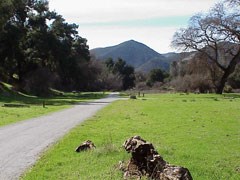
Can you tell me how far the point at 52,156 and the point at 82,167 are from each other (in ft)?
7.99

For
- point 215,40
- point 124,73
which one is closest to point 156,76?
point 124,73

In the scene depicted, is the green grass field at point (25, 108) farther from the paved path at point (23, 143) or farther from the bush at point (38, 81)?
the bush at point (38, 81)

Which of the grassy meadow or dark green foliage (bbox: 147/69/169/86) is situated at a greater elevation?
dark green foliage (bbox: 147/69/169/86)

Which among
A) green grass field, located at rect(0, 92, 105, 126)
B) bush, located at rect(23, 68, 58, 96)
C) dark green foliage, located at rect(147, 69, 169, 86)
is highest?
dark green foliage, located at rect(147, 69, 169, 86)

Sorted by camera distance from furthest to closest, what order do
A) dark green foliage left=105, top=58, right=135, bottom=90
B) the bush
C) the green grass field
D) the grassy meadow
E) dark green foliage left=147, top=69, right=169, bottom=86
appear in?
A: 1. dark green foliage left=105, top=58, right=135, bottom=90
2. dark green foliage left=147, top=69, right=169, bottom=86
3. the bush
4. the green grass field
5. the grassy meadow

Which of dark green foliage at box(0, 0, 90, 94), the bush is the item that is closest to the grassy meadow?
dark green foliage at box(0, 0, 90, 94)

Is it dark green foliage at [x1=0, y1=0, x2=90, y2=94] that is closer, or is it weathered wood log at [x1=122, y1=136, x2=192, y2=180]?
weathered wood log at [x1=122, y1=136, x2=192, y2=180]

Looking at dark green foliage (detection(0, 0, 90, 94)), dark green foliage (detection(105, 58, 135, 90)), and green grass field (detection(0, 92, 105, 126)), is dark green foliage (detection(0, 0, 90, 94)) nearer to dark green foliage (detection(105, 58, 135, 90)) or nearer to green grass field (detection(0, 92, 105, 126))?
green grass field (detection(0, 92, 105, 126))

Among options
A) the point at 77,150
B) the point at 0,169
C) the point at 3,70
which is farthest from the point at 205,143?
the point at 3,70

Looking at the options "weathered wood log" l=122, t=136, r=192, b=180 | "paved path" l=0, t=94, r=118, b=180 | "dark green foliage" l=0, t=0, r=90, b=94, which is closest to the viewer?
"weathered wood log" l=122, t=136, r=192, b=180

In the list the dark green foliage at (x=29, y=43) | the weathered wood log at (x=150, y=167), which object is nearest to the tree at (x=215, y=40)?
the dark green foliage at (x=29, y=43)

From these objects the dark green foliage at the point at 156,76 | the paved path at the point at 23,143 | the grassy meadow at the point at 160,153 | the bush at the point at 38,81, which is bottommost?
the paved path at the point at 23,143

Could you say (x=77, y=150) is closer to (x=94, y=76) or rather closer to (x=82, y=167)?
(x=82, y=167)

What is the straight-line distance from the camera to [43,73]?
3068 inches
